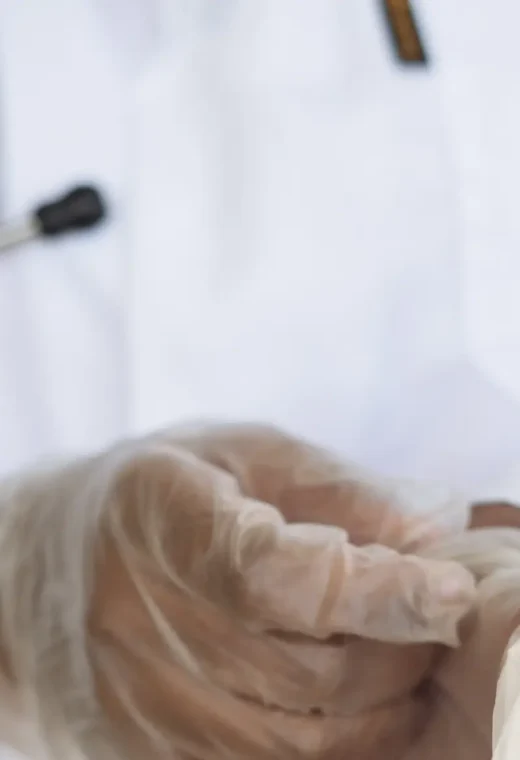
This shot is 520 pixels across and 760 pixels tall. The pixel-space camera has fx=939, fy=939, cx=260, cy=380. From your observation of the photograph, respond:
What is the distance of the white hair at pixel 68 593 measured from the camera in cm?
39

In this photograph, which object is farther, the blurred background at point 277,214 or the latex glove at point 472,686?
the blurred background at point 277,214

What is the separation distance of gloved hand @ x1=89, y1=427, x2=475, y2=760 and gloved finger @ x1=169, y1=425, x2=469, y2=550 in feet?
0.09

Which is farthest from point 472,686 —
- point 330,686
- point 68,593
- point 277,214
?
point 277,214

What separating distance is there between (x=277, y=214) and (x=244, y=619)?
293 mm

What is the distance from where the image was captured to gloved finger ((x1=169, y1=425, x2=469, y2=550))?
0.42 m

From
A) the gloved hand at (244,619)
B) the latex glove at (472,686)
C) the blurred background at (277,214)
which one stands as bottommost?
the latex glove at (472,686)

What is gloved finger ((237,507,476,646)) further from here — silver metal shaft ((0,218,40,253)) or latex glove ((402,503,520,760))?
silver metal shaft ((0,218,40,253))

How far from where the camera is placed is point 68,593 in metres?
0.39

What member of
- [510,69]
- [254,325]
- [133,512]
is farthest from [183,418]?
[510,69]

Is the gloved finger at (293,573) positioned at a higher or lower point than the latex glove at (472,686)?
higher

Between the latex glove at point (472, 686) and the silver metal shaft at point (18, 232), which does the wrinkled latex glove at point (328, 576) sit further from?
the silver metal shaft at point (18, 232)

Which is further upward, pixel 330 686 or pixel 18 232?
pixel 18 232

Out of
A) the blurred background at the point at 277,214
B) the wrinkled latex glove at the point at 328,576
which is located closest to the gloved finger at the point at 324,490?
the wrinkled latex glove at the point at 328,576

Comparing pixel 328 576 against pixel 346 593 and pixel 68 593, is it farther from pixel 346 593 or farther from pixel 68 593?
pixel 68 593
